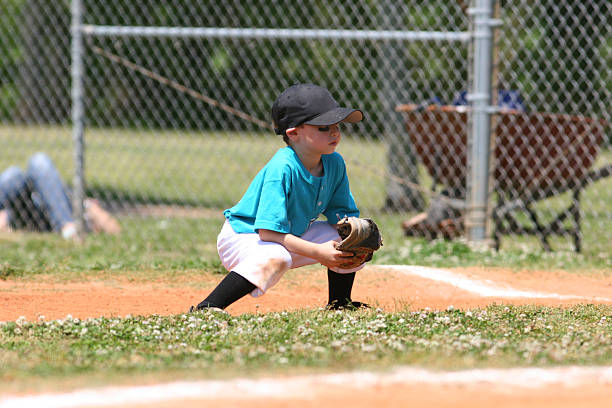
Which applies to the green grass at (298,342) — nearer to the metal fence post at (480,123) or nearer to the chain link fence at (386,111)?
the metal fence post at (480,123)

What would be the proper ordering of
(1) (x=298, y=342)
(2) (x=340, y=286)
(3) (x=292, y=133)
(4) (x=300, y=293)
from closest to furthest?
(1) (x=298, y=342)
(3) (x=292, y=133)
(2) (x=340, y=286)
(4) (x=300, y=293)

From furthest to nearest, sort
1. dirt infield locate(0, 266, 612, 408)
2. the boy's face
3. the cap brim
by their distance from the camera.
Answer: the boy's face, the cap brim, dirt infield locate(0, 266, 612, 408)

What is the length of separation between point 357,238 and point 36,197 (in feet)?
16.9

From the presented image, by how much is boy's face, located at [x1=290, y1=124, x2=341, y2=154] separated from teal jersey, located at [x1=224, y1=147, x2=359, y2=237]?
0.10 m

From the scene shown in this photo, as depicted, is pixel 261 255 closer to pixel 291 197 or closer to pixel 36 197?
pixel 291 197

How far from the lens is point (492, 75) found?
698 cm

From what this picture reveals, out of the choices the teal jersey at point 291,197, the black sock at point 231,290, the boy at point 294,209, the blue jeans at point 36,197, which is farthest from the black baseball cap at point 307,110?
the blue jeans at point 36,197

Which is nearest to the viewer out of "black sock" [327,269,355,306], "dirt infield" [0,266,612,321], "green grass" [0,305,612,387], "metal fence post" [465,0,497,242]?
"green grass" [0,305,612,387]

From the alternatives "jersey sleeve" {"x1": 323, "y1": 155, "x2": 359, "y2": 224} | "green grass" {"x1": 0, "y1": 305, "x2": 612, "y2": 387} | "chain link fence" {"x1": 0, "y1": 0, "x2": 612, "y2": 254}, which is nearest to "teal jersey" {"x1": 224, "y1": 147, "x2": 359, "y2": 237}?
"jersey sleeve" {"x1": 323, "y1": 155, "x2": 359, "y2": 224}

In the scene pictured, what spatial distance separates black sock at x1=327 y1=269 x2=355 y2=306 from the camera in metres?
4.58

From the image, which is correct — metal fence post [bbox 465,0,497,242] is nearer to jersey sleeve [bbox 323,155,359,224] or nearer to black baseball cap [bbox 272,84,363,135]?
jersey sleeve [bbox 323,155,359,224]

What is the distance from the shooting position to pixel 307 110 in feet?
14.1

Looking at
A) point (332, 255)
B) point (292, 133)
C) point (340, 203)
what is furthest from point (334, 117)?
point (332, 255)

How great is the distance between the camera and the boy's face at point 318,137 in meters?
4.31
